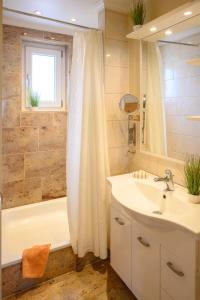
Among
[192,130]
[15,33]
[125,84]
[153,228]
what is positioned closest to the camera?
[153,228]

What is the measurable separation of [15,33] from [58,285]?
2.43m

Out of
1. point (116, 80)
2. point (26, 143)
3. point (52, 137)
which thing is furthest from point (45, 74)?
point (116, 80)

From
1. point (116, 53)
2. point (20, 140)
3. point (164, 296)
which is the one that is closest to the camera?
point (164, 296)

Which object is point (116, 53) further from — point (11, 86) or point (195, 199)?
point (195, 199)

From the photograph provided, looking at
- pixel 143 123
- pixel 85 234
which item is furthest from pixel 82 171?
pixel 143 123

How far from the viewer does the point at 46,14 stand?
2205 mm

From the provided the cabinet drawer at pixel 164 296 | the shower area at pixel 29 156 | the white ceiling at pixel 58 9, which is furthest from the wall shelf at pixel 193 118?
the shower area at pixel 29 156

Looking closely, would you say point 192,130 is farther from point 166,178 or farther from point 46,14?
point 46,14

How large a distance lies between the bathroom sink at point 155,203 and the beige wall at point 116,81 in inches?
11.5

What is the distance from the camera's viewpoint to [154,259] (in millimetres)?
1339

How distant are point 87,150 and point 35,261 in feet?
3.07

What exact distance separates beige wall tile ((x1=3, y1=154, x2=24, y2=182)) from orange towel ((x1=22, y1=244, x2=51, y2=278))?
1012mm

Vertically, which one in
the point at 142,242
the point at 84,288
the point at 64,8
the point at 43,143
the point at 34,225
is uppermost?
the point at 64,8

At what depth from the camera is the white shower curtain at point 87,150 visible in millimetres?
1816
